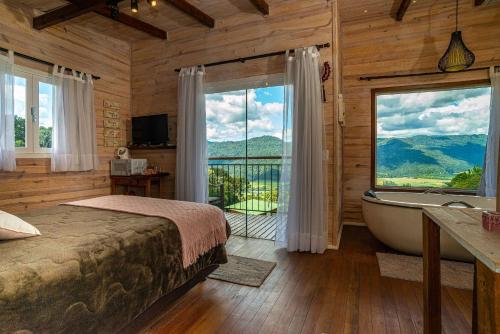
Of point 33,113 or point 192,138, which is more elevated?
point 33,113

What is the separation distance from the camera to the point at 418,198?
355 cm

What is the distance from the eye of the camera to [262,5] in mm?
3066

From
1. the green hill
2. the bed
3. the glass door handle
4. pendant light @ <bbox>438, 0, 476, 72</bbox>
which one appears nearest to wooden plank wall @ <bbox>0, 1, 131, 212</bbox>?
the glass door handle

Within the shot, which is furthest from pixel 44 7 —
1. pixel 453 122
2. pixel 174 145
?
pixel 453 122

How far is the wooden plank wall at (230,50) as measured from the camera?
3086 millimetres

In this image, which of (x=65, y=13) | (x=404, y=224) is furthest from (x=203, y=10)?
(x=404, y=224)

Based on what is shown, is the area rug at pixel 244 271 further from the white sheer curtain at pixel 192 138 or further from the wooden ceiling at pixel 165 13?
the wooden ceiling at pixel 165 13

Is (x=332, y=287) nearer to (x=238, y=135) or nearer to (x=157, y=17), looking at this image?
(x=238, y=135)

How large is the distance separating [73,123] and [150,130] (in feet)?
3.23

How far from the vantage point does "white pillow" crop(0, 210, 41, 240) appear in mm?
1354

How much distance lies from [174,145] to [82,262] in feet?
9.34

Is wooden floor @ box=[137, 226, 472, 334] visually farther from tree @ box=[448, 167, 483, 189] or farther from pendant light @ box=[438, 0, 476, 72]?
pendant light @ box=[438, 0, 476, 72]

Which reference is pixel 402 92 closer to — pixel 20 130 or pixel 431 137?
pixel 431 137

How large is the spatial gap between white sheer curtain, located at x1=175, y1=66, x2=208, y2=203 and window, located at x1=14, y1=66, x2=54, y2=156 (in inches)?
A: 60.8
